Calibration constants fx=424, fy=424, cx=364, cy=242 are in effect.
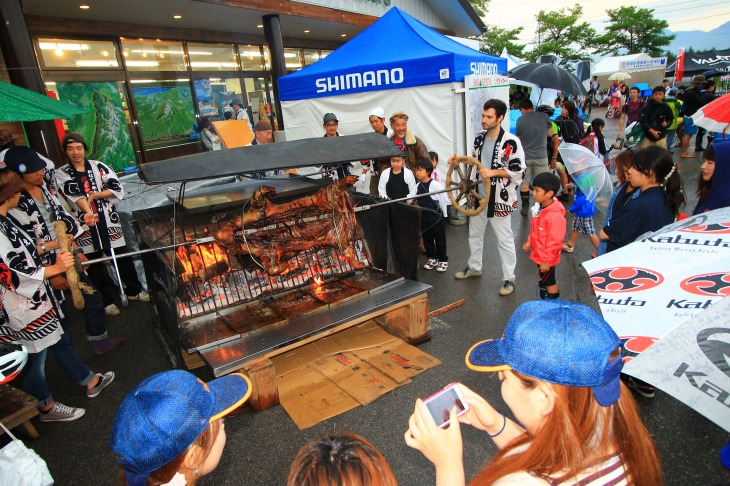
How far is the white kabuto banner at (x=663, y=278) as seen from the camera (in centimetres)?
200

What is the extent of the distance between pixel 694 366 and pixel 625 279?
23.7 inches

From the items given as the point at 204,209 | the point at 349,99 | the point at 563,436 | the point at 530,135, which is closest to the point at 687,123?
the point at 530,135

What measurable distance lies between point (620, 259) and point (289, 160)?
248 centimetres

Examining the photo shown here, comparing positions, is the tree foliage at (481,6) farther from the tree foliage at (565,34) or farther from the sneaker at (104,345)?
the sneaker at (104,345)

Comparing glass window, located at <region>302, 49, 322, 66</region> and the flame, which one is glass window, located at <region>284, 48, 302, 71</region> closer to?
glass window, located at <region>302, 49, 322, 66</region>

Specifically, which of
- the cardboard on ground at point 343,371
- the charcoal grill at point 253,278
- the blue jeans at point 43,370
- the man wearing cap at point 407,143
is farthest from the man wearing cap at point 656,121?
the blue jeans at point 43,370

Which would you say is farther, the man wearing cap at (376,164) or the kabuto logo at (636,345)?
the man wearing cap at (376,164)

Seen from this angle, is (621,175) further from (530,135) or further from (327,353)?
(530,135)

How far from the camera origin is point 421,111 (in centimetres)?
816

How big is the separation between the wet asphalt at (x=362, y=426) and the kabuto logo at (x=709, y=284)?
1.39 metres

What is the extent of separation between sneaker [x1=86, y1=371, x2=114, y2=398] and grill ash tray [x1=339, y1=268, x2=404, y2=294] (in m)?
2.49

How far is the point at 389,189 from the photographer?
6156 mm

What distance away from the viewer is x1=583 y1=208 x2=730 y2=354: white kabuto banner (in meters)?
2.00

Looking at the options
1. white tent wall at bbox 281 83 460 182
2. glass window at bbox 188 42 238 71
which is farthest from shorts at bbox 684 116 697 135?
glass window at bbox 188 42 238 71
